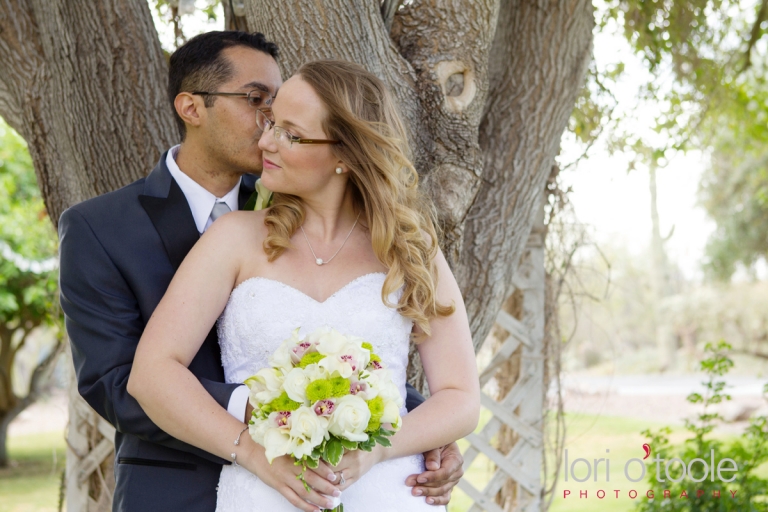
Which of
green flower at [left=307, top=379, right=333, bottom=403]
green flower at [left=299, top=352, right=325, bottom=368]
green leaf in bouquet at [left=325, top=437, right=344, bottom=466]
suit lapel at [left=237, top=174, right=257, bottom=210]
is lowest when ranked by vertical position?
green leaf in bouquet at [left=325, top=437, right=344, bottom=466]

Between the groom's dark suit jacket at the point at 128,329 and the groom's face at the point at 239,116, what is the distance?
15.4 inches

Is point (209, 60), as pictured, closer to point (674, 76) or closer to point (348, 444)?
point (348, 444)

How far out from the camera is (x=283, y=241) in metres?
2.32

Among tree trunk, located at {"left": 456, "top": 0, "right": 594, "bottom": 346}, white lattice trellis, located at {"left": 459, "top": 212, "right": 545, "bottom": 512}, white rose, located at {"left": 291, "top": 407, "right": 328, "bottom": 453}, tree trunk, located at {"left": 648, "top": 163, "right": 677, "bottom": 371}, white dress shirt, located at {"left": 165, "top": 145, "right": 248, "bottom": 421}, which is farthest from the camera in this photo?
tree trunk, located at {"left": 648, "top": 163, "right": 677, "bottom": 371}

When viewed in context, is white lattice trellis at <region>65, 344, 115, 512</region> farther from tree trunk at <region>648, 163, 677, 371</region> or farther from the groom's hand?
tree trunk at <region>648, 163, 677, 371</region>

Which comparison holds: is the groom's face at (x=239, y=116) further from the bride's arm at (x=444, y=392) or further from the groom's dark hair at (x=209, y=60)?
the bride's arm at (x=444, y=392)

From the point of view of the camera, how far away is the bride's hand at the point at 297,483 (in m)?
1.86

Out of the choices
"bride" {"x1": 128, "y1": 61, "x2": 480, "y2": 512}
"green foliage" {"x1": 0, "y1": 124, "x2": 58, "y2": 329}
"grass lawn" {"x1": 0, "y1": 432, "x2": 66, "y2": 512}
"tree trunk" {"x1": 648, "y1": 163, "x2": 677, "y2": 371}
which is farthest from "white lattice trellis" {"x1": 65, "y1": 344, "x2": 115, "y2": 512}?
"tree trunk" {"x1": 648, "y1": 163, "x2": 677, "y2": 371}

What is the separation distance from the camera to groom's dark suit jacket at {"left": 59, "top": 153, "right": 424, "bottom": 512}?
2.14m

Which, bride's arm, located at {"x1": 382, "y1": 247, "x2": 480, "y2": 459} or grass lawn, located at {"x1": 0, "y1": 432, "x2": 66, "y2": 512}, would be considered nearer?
bride's arm, located at {"x1": 382, "y1": 247, "x2": 480, "y2": 459}

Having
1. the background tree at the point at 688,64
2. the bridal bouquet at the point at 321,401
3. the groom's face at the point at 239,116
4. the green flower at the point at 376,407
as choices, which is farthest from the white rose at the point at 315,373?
the background tree at the point at 688,64

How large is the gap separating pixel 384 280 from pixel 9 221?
11.4 meters

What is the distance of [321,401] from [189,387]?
1.57 ft

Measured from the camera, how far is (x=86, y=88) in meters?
3.21
